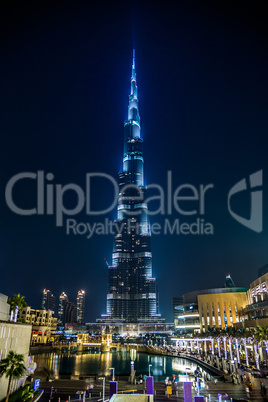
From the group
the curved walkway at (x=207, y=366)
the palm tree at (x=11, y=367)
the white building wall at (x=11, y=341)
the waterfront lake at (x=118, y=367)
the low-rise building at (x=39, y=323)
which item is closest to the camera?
the palm tree at (x=11, y=367)

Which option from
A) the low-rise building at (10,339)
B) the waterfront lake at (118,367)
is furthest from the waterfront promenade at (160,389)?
the waterfront lake at (118,367)

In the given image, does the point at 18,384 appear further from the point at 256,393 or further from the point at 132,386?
the point at 256,393

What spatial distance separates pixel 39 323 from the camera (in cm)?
15712

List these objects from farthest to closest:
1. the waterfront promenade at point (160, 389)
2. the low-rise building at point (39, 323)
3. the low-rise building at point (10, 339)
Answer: the low-rise building at point (39, 323), the waterfront promenade at point (160, 389), the low-rise building at point (10, 339)

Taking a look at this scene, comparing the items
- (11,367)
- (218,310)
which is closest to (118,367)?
(11,367)

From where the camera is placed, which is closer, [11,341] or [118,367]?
[11,341]

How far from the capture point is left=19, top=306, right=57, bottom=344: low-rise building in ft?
481

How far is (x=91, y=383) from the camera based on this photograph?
46781 mm

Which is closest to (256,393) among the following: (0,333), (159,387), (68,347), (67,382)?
(159,387)

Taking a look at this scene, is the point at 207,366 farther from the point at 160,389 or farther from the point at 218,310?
the point at 218,310

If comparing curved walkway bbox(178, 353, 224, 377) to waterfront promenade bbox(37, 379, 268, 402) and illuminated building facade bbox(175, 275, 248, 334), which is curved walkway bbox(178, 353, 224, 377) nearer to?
waterfront promenade bbox(37, 379, 268, 402)

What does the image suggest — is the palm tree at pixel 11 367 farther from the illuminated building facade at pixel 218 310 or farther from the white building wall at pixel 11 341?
the illuminated building facade at pixel 218 310

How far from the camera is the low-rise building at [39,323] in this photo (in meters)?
146

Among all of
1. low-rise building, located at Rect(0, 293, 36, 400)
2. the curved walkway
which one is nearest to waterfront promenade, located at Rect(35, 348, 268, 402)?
low-rise building, located at Rect(0, 293, 36, 400)
